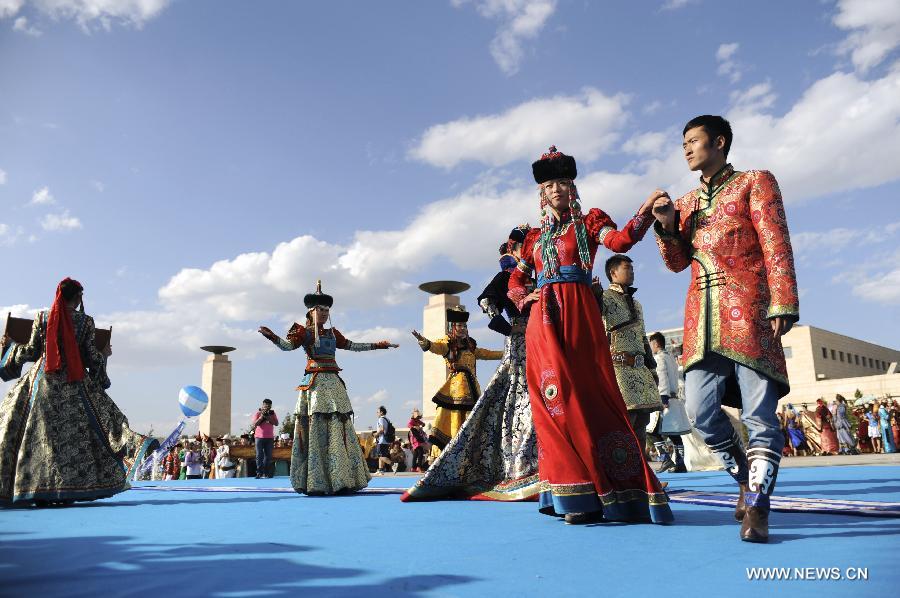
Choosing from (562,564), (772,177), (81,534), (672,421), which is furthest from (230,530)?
(672,421)

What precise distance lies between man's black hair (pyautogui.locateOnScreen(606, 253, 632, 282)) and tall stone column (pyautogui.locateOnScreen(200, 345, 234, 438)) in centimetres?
2991

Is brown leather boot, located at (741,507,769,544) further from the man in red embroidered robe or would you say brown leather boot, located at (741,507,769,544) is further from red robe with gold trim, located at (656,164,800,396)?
red robe with gold trim, located at (656,164,800,396)

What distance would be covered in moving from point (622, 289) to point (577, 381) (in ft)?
7.98

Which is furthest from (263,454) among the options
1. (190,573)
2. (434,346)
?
(190,573)

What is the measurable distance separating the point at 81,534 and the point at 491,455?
2899mm

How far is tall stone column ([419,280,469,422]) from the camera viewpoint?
26281 mm

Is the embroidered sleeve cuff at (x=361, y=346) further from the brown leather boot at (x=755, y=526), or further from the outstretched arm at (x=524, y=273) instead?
the brown leather boot at (x=755, y=526)

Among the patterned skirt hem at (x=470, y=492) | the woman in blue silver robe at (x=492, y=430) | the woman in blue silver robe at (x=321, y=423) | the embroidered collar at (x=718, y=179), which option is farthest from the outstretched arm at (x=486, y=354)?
the embroidered collar at (x=718, y=179)

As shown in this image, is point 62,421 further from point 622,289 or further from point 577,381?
point 622,289

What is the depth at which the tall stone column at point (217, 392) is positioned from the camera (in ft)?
106

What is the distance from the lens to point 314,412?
7141 mm

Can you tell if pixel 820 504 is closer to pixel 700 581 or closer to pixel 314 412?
pixel 700 581

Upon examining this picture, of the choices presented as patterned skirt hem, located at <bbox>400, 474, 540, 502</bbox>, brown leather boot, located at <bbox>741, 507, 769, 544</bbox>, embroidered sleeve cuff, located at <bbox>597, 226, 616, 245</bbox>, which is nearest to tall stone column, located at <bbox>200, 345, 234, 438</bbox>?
patterned skirt hem, located at <bbox>400, 474, 540, 502</bbox>

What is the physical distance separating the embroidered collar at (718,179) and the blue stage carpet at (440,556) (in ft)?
5.37
